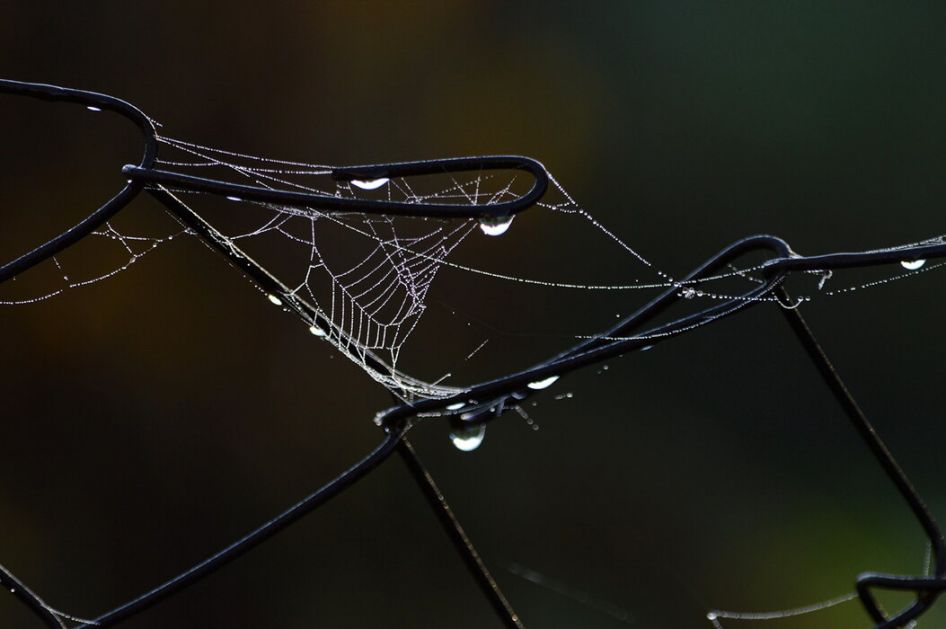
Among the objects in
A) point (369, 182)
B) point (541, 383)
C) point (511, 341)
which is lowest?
point (541, 383)

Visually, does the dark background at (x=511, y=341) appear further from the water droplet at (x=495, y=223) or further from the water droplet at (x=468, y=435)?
the water droplet at (x=495, y=223)

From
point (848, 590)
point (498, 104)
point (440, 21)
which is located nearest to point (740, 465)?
point (848, 590)

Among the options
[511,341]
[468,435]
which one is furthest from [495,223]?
[511,341]

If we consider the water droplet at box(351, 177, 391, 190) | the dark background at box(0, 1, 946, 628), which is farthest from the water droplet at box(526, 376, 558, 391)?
the dark background at box(0, 1, 946, 628)

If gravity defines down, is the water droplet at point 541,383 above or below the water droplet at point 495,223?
below

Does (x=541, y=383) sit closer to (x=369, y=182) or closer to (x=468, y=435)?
(x=468, y=435)

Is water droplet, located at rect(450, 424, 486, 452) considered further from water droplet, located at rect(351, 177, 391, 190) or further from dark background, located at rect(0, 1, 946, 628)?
dark background, located at rect(0, 1, 946, 628)

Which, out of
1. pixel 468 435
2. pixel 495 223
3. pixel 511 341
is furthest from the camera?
pixel 511 341

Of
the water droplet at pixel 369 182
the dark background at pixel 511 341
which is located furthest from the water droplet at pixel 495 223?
the dark background at pixel 511 341

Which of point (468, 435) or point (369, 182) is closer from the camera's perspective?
point (369, 182)
